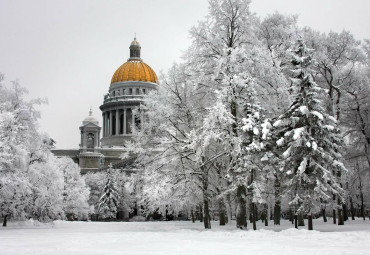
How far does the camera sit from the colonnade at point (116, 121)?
390 ft

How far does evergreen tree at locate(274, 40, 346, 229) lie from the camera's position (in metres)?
21.3

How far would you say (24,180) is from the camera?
2886 cm

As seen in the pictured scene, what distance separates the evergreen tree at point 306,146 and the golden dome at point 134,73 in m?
105

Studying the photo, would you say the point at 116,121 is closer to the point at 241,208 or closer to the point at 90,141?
the point at 90,141

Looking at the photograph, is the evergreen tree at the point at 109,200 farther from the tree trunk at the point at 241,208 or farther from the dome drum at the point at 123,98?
the tree trunk at the point at 241,208

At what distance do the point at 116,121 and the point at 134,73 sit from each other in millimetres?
15307

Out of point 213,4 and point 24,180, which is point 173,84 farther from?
point 24,180

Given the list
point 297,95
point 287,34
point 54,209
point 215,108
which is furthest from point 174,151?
point 54,209

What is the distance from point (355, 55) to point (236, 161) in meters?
13.9

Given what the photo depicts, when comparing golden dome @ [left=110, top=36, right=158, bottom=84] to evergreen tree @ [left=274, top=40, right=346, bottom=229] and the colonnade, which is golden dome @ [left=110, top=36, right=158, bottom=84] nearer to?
the colonnade

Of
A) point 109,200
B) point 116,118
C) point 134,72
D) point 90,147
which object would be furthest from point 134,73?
point 109,200

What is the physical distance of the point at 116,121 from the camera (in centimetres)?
12125

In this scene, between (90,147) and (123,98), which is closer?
(90,147)

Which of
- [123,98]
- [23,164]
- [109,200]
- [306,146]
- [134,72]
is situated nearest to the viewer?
[306,146]
